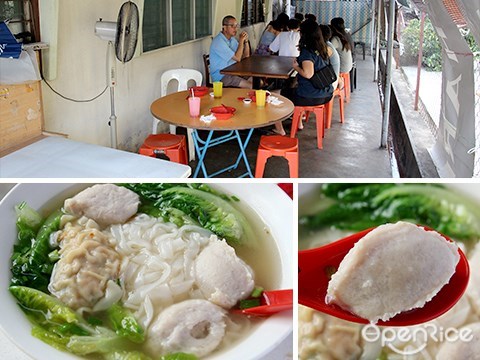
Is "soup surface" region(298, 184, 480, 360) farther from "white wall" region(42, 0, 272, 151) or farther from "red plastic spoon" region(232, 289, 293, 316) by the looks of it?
"white wall" region(42, 0, 272, 151)

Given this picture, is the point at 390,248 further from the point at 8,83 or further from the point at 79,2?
the point at 79,2

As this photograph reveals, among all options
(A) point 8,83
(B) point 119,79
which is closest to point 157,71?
(B) point 119,79

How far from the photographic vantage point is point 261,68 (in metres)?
6.48

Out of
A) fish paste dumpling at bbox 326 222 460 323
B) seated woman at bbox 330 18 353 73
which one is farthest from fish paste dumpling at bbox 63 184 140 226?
seated woman at bbox 330 18 353 73

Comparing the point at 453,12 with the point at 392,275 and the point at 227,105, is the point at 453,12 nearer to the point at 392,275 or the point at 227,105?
the point at 227,105

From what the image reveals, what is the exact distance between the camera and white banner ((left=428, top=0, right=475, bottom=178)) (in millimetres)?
3434

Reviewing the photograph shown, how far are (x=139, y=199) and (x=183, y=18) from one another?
18.1 ft

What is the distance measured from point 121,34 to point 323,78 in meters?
2.56

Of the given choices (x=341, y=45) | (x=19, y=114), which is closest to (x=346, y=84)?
(x=341, y=45)

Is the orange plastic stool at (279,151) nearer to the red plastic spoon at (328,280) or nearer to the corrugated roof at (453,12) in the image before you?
the corrugated roof at (453,12)

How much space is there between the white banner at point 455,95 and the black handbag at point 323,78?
1.97 meters

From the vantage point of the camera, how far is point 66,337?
4.53 ft

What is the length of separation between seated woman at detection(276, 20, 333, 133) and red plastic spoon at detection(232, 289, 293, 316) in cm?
458

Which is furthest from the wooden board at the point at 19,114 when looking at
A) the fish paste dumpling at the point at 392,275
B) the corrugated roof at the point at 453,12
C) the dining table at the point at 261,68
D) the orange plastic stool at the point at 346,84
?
the orange plastic stool at the point at 346,84
